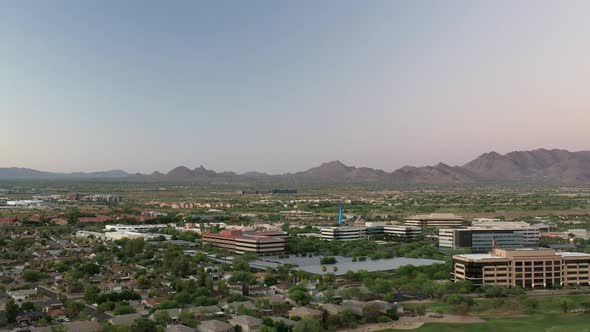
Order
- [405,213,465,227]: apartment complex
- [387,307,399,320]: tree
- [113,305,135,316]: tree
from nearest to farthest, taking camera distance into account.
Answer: [113,305,135,316]: tree → [387,307,399,320]: tree → [405,213,465,227]: apartment complex

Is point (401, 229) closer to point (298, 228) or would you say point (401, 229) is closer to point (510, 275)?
point (298, 228)

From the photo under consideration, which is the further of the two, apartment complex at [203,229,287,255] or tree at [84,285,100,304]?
apartment complex at [203,229,287,255]

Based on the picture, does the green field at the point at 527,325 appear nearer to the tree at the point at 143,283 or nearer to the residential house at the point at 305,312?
the residential house at the point at 305,312

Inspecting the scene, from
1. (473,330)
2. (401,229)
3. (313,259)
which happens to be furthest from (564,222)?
(473,330)

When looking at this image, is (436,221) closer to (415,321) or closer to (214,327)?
(415,321)

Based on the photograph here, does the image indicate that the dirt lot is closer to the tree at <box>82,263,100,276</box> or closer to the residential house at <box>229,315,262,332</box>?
the residential house at <box>229,315,262,332</box>

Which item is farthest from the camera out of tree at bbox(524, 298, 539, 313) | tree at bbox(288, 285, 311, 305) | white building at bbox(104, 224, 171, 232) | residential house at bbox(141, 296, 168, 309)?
white building at bbox(104, 224, 171, 232)

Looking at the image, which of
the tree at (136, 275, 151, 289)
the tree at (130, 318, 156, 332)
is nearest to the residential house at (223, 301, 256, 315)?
the tree at (130, 318, 156, 332)
